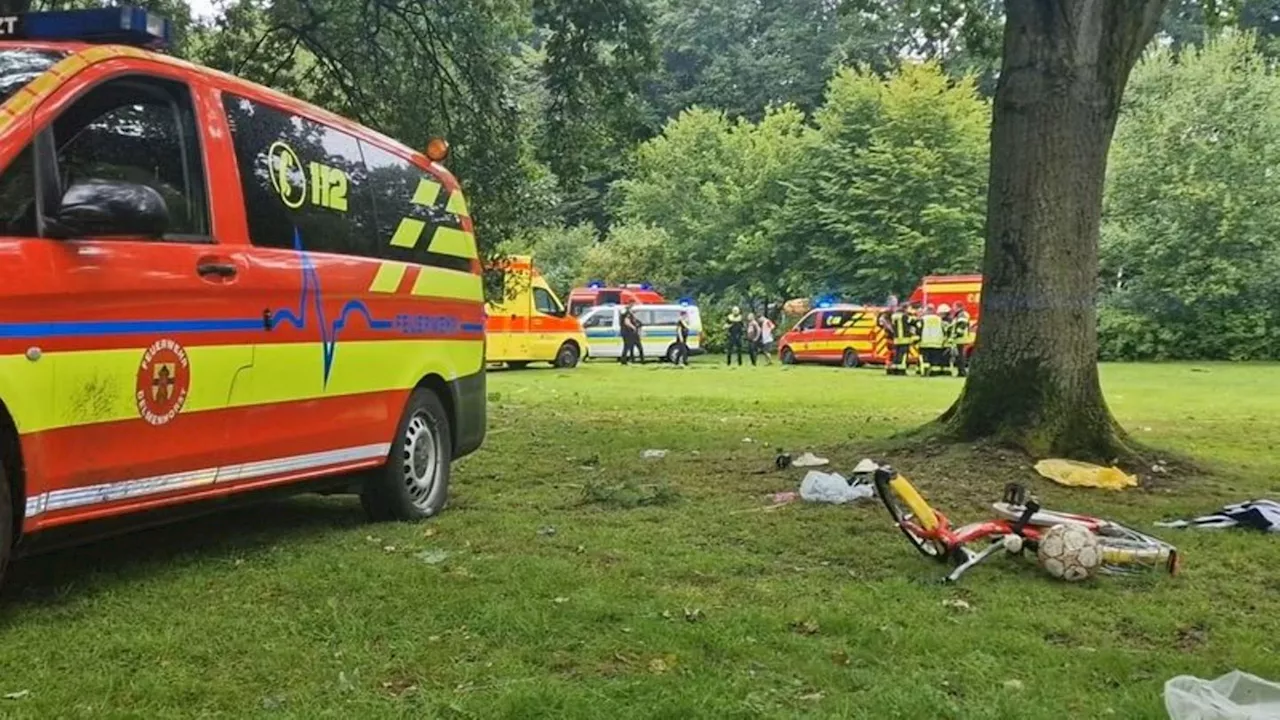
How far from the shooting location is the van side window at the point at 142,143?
4.39m

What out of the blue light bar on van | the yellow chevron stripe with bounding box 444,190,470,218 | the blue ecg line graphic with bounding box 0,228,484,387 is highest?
the blue light bar on van

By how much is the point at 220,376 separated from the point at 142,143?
98 centimetres

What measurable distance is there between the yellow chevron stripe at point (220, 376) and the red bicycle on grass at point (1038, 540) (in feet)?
8.44

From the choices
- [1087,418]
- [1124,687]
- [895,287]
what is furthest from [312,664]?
[895,287]

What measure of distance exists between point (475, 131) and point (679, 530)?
32.2ft

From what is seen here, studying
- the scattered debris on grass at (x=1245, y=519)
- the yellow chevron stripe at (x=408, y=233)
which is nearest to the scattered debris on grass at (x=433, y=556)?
the yellow chevron stripe at (x=408, y=233)

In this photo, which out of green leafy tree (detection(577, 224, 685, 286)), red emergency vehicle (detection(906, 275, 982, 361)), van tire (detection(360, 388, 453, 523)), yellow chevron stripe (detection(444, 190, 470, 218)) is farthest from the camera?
green leafy tree (detection(577, 224, 685, 286))

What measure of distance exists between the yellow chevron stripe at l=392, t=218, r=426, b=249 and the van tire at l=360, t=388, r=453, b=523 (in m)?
0.84

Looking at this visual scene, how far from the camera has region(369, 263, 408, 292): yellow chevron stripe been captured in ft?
20.3

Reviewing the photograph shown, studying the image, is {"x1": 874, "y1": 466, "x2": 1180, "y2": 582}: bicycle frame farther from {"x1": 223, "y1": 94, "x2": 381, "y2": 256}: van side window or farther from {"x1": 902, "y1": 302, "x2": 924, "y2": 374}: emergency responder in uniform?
Answer: {"x1": 902, "y1": 302, "x2": 924, "y2": 374}: emergency responder in uniform

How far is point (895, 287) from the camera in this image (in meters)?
42.5

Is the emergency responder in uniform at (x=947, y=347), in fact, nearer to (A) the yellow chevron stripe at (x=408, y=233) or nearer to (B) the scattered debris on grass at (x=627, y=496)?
(B) the scattered debris on grass at (x=627, y=496)

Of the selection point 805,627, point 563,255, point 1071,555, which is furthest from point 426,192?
point 563,255

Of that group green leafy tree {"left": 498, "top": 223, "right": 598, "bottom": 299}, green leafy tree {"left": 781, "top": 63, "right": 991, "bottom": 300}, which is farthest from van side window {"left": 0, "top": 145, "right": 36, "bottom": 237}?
green leafy tree {"left": 498, "top": 223, "right": 598, "bottom": 299}
